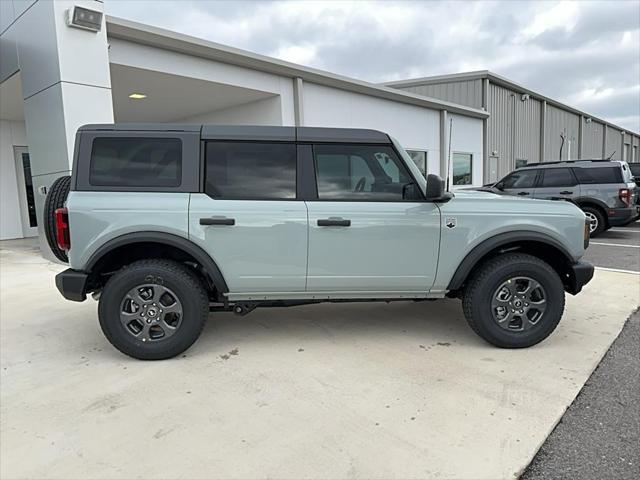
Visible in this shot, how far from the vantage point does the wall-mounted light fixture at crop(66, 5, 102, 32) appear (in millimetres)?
6453

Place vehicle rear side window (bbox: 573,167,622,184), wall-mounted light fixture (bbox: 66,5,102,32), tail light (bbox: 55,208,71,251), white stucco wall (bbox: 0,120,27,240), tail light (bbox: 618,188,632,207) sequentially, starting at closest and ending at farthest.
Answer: tail light (bbox: 55,208,71,251) → wall-mounted light fixture (bbox: 66,5,102,32) → tail light (bbox: 618,188,632,207) → vehicle rear side window (bbox: 573,167,622,184) → white stucco wall (bbox: 0,120,27,240)

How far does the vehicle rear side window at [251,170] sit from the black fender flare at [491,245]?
4.86 feet

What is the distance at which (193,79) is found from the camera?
884 centimetres

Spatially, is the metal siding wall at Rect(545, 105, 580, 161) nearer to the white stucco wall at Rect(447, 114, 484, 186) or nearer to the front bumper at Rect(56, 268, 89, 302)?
the white stucco wall at Rect(447, 114, 484, 186)

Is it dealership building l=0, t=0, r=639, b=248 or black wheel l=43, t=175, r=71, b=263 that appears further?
dealership building l=0, t=0, r=639, b=248

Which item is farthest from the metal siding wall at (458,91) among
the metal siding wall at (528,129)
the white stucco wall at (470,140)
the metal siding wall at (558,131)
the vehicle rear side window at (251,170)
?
the vehicle rear side window at (251,170)

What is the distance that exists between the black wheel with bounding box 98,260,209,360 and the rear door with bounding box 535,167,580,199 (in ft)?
31.4

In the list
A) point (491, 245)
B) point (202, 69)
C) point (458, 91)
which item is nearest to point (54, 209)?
point (491, 245)

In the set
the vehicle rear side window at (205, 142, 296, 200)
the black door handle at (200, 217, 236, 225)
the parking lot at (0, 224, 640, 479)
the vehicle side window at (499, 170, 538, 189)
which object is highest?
the vehicle rear side window at (205, 142, 296, 200)

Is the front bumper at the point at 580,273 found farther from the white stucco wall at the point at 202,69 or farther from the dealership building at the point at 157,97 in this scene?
the white stucco wall at the point at 202,69

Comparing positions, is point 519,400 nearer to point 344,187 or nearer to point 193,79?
point 344,187

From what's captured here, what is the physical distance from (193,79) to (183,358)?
681cm

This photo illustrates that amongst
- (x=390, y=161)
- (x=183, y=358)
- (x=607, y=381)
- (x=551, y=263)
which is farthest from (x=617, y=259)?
(x=183, y=358)

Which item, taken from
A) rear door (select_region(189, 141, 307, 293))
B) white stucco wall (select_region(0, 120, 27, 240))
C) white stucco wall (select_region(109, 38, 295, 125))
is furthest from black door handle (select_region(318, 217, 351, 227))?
white stucco wall (select_region(0, 120, 27, 240))
